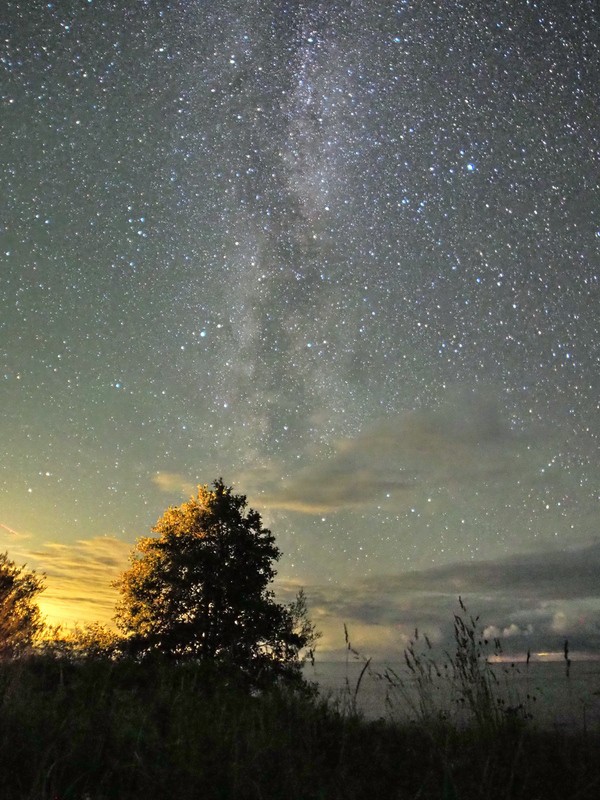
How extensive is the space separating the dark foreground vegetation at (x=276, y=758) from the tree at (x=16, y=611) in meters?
3.38

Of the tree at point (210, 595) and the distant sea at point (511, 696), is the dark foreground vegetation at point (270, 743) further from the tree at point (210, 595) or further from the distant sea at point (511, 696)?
the tree at point (210, 595)

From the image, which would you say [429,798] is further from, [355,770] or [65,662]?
[65,662]

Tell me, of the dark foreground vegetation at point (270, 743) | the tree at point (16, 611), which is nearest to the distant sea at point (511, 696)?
the dark foreground vegetation at point (270, 743)

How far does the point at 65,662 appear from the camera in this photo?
10.9 metres

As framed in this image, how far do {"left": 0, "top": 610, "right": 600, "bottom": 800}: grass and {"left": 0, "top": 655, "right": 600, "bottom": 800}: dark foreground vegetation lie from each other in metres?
0.02

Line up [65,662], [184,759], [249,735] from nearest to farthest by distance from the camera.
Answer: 1. [184,759]
2. [249,735]
3. [65,662]

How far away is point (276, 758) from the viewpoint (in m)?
4.84

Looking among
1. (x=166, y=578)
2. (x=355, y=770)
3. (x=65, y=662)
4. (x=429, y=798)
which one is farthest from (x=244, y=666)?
(x=429, y=798)

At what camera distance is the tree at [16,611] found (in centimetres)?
953

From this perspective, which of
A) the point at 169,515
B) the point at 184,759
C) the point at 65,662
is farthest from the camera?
the point at 169,515

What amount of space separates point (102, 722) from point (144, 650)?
1236cm

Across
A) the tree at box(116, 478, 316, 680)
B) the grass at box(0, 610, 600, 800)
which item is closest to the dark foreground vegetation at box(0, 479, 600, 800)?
the grass at box(0, 610, 600, 800)

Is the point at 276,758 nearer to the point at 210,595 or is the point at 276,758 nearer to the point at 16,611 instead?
the point at 16,611

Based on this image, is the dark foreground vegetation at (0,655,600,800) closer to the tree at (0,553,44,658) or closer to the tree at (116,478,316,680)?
the tree at (0,553,44,658)
